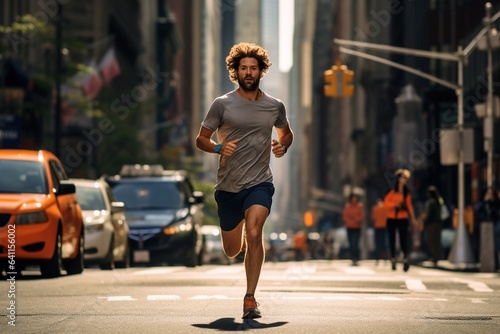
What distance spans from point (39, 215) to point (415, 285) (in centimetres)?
479

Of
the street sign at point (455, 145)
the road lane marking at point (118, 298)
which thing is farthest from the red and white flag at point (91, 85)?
the road lane marking at point (118, 298)

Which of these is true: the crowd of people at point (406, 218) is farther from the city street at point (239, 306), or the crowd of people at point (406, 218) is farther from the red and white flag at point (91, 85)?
the red and white flag at point (91, 85)

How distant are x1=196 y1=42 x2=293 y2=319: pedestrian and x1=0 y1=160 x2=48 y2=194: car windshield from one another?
716cm

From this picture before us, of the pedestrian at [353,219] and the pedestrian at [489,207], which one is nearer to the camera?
the pedestrian at [489,207]

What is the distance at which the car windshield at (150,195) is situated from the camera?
83.5 ft

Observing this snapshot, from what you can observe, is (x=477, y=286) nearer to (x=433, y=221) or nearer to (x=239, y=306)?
(x=239, y=306)

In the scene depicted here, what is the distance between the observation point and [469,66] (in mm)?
52938

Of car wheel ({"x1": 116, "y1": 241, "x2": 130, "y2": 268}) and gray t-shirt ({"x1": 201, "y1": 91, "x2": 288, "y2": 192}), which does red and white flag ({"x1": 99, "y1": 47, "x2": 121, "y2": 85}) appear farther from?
gray t-shirt ({"x1": 201, "y1": 91, "x2": 288, "y2": 192})

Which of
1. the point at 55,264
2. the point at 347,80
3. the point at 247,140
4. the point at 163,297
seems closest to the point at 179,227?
the point at 55,264

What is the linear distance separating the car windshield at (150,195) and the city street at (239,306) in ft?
28.1

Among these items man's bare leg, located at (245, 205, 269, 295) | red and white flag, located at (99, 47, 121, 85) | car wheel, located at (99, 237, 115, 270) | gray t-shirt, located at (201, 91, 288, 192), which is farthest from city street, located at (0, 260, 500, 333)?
red and white flag, located at (99, 47, 121, 85)

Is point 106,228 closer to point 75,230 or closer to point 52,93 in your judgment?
point 75,230

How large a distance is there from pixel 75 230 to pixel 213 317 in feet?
27.0

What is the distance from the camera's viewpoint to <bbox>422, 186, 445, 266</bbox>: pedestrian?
2848cm
